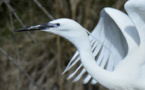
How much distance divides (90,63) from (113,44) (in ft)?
1.73

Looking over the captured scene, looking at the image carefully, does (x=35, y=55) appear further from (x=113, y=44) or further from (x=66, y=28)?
(x=66, y=28)

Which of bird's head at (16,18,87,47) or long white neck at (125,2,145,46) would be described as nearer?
bird's head at (16,18,87,47)

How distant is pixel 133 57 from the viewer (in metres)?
2.92

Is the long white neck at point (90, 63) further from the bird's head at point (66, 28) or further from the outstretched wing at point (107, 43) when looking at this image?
the outstretched wing at point (107, 43)

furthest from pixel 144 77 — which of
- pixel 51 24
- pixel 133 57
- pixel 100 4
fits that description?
pixel 100 4

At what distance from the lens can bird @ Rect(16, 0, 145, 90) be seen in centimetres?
252

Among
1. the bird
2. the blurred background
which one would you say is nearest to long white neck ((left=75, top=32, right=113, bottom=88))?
the bird

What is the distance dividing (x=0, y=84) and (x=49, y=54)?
64 centimetres

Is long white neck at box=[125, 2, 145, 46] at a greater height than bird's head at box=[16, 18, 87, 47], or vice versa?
bird's head at box=[16, 18, 87, 47]

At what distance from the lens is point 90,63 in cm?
267

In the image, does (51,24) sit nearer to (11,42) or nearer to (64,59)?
(64,59)

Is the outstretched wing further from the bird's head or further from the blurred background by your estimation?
the blurred background

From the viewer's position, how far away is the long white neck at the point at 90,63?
8.43 ft

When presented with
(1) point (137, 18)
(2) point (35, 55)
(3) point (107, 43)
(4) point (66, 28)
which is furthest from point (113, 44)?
(2) point (35, 55)
